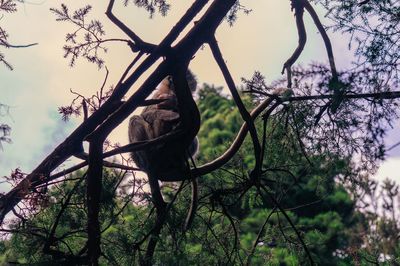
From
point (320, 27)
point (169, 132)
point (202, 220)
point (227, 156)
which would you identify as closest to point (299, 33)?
point (320, 27)

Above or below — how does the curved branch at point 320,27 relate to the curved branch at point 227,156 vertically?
above

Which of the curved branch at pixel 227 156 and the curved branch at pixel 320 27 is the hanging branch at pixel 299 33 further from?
the curved branch at pixel 227 156

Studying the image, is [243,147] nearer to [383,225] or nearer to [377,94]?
[377,94]

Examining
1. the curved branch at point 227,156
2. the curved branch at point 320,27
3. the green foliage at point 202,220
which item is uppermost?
the curved branch at point 320,27

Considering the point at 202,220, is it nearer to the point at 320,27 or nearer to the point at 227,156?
the point at 227,156

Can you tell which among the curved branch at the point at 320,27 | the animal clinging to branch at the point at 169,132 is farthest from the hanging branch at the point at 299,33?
the animal clinging to branch at the point at 169,132

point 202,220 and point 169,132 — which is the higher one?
point 169,132

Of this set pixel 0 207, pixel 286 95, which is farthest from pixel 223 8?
pixel 0 207

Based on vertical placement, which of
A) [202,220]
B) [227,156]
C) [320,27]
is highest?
[320,27]

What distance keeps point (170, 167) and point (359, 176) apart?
56.1 inches

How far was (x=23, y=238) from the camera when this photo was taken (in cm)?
329

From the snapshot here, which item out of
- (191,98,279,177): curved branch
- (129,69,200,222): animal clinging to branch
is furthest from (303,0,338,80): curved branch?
(129,69,200,222): animal clinging to branch

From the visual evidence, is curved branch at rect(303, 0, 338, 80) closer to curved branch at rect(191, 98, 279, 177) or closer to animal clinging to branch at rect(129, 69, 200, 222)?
curved branch at rect(191, 98, 279, 177)

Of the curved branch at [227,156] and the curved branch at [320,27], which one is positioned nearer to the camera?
the curved branch at [227,156]
